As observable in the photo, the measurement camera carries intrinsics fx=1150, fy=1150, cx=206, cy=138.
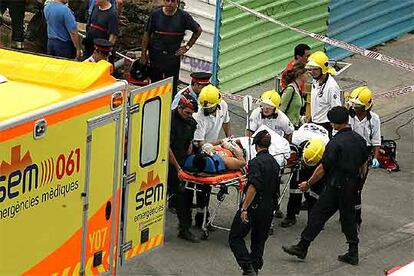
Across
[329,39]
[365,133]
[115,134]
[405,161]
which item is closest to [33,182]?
[115,134]

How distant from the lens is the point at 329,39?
1641cm

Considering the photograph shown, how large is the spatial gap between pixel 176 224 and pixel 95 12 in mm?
3347

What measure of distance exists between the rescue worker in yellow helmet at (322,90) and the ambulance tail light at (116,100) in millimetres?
4146

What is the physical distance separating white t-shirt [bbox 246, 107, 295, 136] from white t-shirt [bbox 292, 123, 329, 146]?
0.10 metres

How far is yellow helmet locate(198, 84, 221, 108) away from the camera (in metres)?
11.6

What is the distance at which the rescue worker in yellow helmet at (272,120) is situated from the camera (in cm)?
1196

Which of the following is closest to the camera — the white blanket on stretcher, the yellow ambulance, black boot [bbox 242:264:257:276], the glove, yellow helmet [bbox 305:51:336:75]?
the yellow ambulance

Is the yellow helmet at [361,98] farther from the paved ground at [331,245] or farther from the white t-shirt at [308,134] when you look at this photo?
the paved ground at [331,245]

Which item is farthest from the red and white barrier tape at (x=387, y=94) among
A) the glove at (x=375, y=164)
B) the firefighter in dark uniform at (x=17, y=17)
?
the firefighter in dark uniform at (x=17, y=17)

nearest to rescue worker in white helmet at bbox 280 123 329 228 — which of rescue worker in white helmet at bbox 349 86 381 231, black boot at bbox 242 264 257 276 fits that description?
rescue worker in white helmet at bbox 349 86 381 231

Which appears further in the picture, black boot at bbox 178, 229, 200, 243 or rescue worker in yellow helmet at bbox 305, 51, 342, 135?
rescue worker in yellow helmet at bbox 305, 51, 342, 135

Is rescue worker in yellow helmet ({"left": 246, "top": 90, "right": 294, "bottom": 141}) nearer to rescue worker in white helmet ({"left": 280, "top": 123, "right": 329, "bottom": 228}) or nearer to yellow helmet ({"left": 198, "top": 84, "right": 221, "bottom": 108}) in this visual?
rescue worker in white helmet ({"left": 280, "top": 123, "right": 329, "bottom": 228})

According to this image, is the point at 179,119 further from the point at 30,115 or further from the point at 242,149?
the point at 30,115

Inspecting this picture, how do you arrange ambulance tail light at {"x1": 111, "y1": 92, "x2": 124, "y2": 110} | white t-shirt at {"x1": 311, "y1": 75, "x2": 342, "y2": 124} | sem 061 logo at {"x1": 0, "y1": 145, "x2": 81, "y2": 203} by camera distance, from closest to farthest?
1. sem 061 logo at {"x1": 0, "y1": 145, "x2": 81, "y2": 203}
2. ambulance tail light at {"x1": 111, "y1": 92, "x2": 124, "y2": 110}
3. white t-shirt at {"x1": 311, "y1": 75, "x2": 342, "y2": 124}
